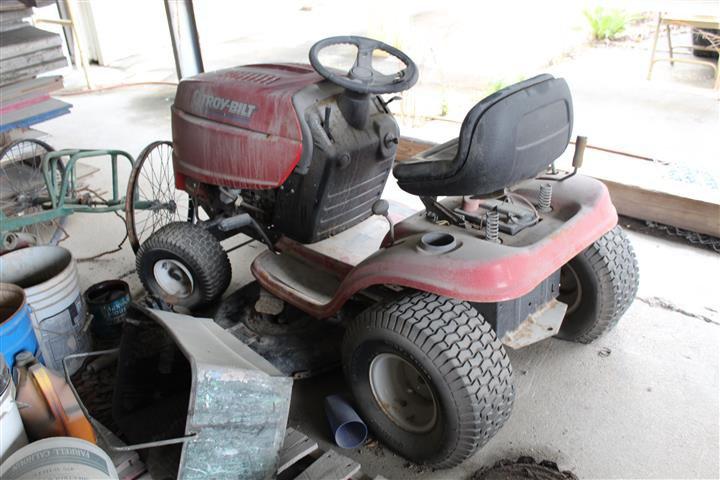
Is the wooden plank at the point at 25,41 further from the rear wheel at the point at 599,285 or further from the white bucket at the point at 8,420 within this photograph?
the rear wheel at the point at 599,285

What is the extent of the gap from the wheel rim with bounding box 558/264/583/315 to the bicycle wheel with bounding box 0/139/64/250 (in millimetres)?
2950

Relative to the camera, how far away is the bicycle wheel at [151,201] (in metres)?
3.17

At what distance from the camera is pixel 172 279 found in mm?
3098

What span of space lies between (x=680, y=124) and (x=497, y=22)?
441cm

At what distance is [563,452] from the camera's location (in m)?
2.33

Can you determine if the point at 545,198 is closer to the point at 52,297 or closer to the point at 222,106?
the point at 222,106

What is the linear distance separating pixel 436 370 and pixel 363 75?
1.23 m

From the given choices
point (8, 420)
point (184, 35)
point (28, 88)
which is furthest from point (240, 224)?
point (184, 35)

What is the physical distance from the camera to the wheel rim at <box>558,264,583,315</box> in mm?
2660

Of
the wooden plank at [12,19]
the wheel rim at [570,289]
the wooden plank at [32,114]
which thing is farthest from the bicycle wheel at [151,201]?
the wheel rim at [570,289]

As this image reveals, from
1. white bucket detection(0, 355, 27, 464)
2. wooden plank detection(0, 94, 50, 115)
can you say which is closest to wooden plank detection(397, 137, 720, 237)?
white bucket detection(0, 355, 27, 464)

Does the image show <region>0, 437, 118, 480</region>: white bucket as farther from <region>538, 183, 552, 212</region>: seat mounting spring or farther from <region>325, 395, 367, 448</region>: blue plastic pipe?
<region>538, 183, 552, 212</region>: seat mounting spring

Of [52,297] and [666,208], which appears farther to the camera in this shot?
[666,208]

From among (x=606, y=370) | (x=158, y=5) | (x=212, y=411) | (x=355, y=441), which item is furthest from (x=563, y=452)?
(x=158, y=5)
